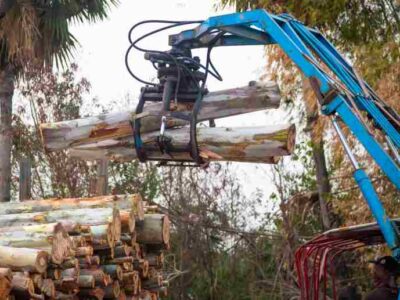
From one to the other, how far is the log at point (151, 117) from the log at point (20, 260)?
48.9 inches

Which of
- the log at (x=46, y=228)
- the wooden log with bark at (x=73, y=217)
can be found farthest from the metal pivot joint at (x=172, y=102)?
the wooden log with bark at (x=73, y=217)

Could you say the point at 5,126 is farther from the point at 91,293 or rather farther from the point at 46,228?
the point at 46,228

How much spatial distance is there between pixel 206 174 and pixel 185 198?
635mm

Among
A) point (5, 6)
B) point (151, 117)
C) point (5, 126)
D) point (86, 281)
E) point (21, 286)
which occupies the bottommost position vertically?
point (21, 286)

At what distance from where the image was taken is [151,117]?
266 inches

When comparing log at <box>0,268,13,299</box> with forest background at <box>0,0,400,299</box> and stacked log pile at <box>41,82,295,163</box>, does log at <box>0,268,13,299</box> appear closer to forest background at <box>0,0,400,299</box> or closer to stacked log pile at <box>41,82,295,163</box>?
stacked log pile at <box>41,82,295,163</box>

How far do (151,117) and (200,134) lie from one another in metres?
0.39

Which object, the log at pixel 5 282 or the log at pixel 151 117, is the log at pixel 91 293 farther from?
the log at pixel 5 282

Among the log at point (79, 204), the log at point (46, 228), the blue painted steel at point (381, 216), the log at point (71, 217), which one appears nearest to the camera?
the blue painted steel at point (381, 216)

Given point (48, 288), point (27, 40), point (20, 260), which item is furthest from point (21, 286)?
point (27, 40)

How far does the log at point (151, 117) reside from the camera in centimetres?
679

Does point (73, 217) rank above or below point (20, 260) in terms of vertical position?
above

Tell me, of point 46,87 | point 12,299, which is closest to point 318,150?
point 46,87

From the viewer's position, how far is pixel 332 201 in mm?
14453
